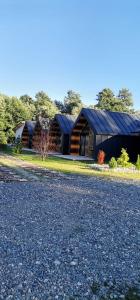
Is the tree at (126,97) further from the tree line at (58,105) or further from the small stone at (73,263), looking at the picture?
the small stone at (73,263)

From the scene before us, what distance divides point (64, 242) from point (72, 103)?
61317 millimetres

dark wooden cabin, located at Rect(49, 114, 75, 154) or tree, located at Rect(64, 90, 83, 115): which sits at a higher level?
tree, located at Rect(64, 90, 83, 115)

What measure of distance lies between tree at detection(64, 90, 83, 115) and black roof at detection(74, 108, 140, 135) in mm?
29484

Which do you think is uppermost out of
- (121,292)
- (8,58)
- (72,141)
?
(8,58)

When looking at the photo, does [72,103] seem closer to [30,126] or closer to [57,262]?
[30,126]

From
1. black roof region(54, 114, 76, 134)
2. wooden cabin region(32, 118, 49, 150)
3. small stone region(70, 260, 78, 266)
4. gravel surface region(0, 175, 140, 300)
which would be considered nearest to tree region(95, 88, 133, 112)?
wooden cabin region(32, 118, 49, 150)

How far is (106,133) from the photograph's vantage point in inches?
1125

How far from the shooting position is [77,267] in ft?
17.5

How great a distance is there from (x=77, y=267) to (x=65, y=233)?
5.75 ft

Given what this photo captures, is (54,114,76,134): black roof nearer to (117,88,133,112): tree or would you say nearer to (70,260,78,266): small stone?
(70,260,78,266): small stone

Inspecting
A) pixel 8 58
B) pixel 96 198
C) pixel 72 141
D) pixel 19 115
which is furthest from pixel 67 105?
pixel 96 198

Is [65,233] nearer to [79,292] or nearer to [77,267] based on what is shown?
[77,267]

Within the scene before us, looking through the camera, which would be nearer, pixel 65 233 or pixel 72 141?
pixel 65 233

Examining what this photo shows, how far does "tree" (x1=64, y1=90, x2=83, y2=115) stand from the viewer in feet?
208
